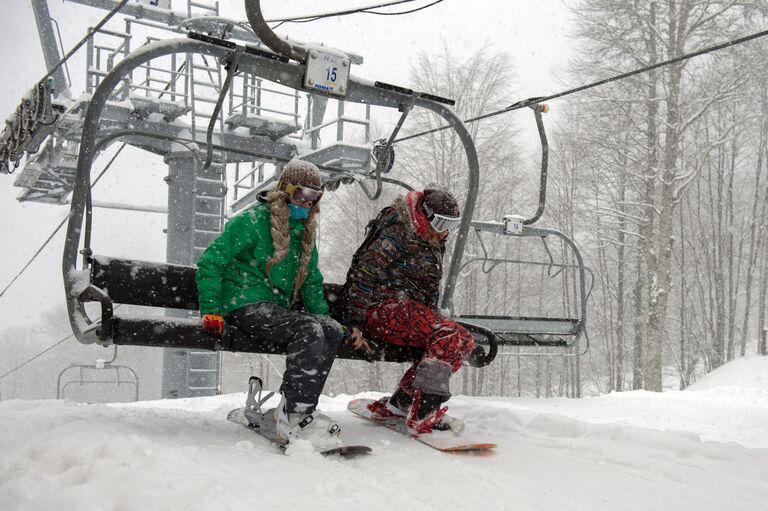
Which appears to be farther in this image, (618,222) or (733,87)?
(618,222)

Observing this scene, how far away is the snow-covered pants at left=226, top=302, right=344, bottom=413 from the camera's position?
3.17 meters

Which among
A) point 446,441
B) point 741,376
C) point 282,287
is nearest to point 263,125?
point 282,287

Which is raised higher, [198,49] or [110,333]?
[198,49]

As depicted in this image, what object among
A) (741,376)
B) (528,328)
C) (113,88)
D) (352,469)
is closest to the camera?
(352,469)

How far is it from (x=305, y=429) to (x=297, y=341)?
444 millimetres

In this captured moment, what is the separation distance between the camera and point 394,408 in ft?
13.4

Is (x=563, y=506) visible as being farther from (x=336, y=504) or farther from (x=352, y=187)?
(x=352, y=187)

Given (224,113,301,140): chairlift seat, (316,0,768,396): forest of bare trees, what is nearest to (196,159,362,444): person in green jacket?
(224,113,301,140): chairlift seat

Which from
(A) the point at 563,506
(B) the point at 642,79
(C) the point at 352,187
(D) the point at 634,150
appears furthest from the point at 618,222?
(A) the point at 563,506

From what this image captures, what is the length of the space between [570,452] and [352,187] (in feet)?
61.3

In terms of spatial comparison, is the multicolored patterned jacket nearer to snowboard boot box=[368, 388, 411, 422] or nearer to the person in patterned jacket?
the person in patterned jacket

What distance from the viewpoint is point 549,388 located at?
25.1 meters

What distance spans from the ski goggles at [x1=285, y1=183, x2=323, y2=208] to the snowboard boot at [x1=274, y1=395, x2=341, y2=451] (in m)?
1.08

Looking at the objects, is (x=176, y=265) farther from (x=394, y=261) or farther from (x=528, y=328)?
(x=528, y=328)
